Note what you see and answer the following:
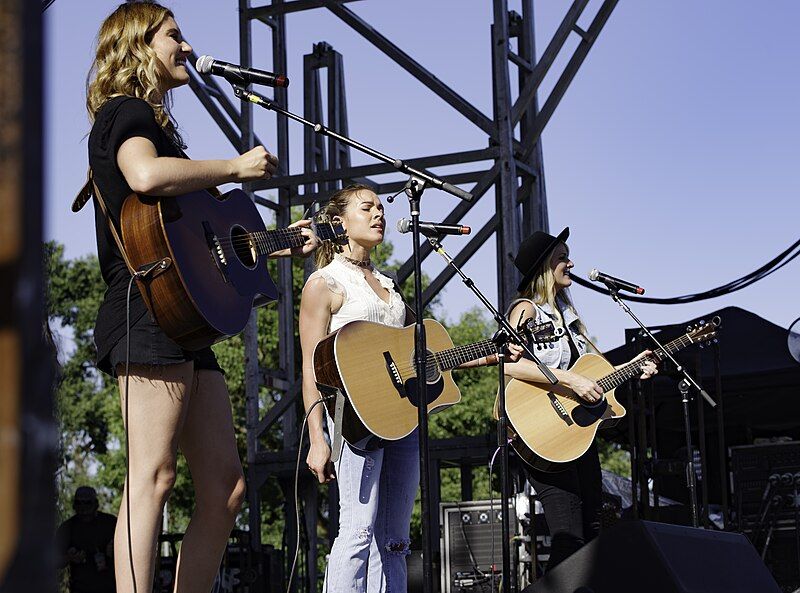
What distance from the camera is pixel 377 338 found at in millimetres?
4496

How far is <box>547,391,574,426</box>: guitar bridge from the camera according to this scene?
559cm

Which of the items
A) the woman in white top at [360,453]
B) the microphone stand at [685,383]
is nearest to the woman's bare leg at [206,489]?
the woman in white top at [360,453]

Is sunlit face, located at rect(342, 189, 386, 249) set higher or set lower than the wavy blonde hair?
lower

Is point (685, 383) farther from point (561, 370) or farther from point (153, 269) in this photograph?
point (153, 269)

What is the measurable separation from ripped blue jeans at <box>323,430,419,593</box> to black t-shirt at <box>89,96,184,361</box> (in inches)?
53.8

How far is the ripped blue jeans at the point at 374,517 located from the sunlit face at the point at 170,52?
1658mm

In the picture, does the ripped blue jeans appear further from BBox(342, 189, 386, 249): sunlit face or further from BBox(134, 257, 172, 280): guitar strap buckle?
BBox(134, 257, 172, 280): guitar strap buckle

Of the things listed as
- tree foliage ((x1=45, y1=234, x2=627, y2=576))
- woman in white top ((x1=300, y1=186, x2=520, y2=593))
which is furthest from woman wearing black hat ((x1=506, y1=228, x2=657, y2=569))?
tree foliage ((x1=45, y1=234, x2=627, y2=576))

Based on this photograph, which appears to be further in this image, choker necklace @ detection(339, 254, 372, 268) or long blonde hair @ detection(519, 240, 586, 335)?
long blonde hair @ detection(519, 240, 586, 335)

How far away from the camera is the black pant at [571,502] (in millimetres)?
5198

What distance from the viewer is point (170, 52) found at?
3266 mm

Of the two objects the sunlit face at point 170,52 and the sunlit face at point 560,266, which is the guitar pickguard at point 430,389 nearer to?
the sunlit face at point 560,266

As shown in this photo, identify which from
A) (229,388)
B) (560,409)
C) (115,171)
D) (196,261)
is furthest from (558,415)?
(229,388)

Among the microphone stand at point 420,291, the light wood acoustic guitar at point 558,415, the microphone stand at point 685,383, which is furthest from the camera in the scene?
the microphone stand at point 685,383
